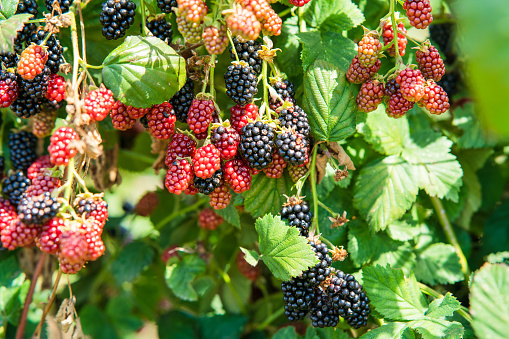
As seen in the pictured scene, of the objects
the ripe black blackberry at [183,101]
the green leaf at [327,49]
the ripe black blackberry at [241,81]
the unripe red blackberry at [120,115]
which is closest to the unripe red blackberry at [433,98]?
the green leaf at [327,49]

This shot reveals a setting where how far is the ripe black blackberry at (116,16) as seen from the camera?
1.20 m

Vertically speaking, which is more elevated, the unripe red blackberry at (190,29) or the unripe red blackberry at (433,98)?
the unripe red blackberry at (190,29)

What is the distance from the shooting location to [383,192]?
1455 millimetres

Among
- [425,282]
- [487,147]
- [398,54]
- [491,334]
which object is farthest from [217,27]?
[487,147]

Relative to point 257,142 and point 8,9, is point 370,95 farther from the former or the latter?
point 8,9

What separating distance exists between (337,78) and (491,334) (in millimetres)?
797

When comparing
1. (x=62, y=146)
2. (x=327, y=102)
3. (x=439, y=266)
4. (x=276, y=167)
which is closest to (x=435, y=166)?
(x=439, y=266)

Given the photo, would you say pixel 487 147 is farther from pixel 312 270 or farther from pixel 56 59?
pixel 56 59

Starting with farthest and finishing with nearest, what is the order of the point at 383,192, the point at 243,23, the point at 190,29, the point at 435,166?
the point at 435,166 → the point at 383,192 → the point at 190,29 → the point at 243,23

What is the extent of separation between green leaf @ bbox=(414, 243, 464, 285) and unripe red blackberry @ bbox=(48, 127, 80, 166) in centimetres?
131

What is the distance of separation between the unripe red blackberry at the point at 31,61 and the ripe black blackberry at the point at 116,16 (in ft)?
0.63

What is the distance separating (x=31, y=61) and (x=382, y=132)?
45.7 inches

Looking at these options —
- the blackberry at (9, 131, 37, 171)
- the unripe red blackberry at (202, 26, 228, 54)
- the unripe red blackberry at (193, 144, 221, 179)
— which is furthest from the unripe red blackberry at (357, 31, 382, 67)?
the blackberry at (9, 131, 37, 171)

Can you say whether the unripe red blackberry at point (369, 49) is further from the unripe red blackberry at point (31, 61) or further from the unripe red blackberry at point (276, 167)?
the unripe red blackberry at point (31, 61)
